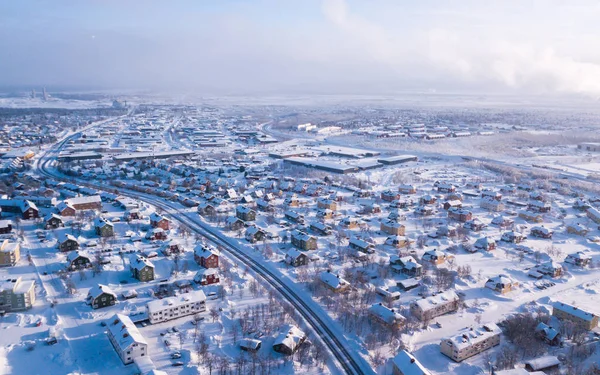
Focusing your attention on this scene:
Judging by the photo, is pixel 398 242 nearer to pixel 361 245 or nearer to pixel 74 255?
pixel 361 245

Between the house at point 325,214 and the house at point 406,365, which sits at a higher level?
the house at point 325,214

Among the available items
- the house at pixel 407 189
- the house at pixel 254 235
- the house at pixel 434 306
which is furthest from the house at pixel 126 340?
the house at pixel 407 189

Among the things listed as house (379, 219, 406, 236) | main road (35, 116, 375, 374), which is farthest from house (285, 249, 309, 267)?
house (379, 219, 406, 236)

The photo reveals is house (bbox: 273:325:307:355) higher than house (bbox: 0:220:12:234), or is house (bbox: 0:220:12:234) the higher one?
house (bbox: 0:220:12:234)

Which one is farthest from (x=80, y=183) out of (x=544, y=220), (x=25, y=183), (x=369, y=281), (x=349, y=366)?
(x=544, y=220)

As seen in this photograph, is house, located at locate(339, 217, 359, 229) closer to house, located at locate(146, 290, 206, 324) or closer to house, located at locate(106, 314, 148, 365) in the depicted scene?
house, located at locate(146, 290, 206, 324)

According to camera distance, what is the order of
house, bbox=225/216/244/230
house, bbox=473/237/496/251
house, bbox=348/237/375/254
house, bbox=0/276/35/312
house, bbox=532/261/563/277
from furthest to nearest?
house, bbox=225/216/244/230 < house, bbox=473/237/496/251 < house, bbox=348/237/375/254 < house, bbox=532/261/563/277 < house, bbox=0/276/35/312

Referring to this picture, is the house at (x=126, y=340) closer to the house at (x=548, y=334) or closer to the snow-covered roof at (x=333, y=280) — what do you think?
the snow-covered roof at (x=333, y=280)
